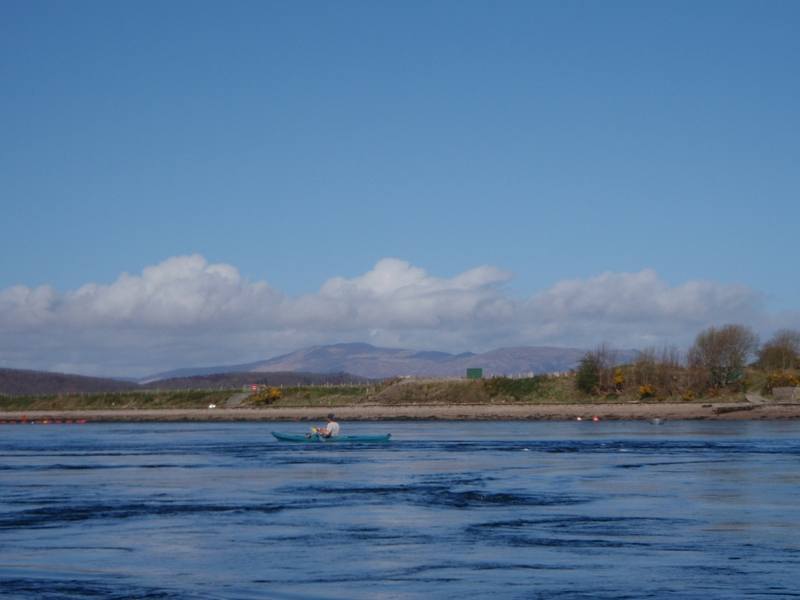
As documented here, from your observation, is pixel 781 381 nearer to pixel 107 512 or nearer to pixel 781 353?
pixel 781 353

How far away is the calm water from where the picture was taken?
816 inches

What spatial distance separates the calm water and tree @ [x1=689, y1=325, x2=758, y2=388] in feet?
222

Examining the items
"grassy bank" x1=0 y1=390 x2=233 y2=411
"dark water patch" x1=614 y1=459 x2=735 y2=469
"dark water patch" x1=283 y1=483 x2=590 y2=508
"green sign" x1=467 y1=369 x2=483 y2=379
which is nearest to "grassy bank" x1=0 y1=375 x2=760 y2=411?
"grassy bank" x1=0 y1=390 x2=233 y2=411

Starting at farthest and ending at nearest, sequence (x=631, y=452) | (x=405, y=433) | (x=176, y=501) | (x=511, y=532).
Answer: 1. (x=405, y=433)
2. (x=631, y=452)
3. (x=176, y=501)
4. (x=511, y=532)

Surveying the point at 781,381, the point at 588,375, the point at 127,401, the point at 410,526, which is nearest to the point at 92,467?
the point at 410,526

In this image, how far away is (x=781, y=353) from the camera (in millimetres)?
127125

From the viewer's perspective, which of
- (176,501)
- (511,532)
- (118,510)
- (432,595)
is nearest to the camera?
(432,595)

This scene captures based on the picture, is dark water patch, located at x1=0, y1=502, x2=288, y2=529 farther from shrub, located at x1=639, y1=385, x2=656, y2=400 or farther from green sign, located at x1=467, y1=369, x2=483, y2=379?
green sign, located at x1=467, y1=369, x2=483, y2=379

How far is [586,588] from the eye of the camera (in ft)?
65.7

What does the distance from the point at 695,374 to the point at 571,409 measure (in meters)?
14.9

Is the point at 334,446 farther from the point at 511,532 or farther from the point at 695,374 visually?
the point at 695,374

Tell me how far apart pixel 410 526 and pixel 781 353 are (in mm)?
105721

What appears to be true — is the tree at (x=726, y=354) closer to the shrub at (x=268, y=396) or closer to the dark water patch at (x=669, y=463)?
the shrub at (x=268, y=396)

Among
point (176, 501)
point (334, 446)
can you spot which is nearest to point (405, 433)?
point (334, 446)
